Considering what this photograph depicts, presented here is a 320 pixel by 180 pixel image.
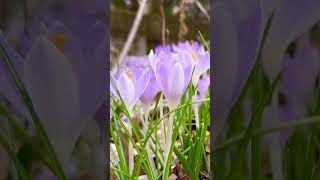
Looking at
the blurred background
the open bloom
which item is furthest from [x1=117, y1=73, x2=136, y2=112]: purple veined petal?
the blurred background

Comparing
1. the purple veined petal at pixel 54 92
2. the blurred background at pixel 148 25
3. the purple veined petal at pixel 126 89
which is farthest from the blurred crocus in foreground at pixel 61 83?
the blurred background at pixel 148 25

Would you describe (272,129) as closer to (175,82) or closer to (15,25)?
(175,82)

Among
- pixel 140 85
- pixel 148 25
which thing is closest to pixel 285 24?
pixel 140 85

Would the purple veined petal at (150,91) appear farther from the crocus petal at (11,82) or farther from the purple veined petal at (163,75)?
the crocus petal at (11,82)

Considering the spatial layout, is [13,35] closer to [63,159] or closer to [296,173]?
[63,159]

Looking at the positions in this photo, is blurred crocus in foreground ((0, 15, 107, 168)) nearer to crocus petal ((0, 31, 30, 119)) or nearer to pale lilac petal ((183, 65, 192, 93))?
crocus petal ((0, 31, 30, 119))

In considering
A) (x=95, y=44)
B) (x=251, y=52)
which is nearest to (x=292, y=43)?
(x=251, y=52)
